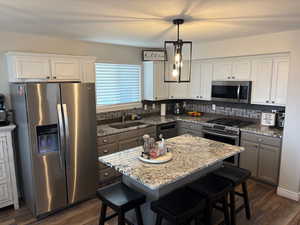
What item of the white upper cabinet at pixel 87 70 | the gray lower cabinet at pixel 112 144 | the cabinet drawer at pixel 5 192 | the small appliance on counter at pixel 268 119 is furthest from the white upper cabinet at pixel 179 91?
the cabinet drawer at pixel 5 192

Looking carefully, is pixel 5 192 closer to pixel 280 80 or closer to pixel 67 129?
pixel 67 129

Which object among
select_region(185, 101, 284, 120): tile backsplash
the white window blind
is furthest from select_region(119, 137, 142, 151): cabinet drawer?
select_region(185, 101, 284, 120): tile backsplash

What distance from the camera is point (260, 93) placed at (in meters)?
3.85

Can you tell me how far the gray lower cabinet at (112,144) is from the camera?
3.55 metres

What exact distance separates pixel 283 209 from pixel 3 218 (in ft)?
12.5

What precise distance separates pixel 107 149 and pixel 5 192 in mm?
1497

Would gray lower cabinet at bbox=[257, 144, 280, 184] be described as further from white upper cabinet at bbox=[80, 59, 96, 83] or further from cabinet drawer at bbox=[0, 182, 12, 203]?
cabinet drawer at bbox=[0, 182, 12, 203]

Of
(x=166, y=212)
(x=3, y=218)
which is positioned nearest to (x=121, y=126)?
(x=3, y=218)

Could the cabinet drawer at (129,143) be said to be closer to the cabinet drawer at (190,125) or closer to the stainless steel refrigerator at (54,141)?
the stainless steel refrigerator at (54,141)

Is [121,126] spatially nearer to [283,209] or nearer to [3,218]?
[3,218]

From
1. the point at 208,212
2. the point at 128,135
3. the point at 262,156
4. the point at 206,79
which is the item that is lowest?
the point at 208,212

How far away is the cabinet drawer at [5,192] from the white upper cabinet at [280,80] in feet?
14.1

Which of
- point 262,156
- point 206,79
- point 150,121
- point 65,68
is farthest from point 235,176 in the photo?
point 65,68

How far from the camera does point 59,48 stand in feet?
11.7
